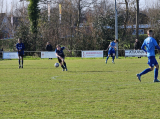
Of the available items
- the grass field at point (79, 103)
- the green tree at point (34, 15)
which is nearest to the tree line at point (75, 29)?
the green tree at point (34, 15)

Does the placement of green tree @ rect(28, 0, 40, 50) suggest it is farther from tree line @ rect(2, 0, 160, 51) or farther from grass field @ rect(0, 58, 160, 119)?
grass field @ rect(0, 58, 160, 119)

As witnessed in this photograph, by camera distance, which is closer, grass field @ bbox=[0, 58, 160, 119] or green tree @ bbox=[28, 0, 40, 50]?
grass field @ bbox=[0, 58, 160, 119]

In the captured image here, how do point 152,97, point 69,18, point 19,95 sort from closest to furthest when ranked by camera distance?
point 152,97, point 19,95, point 69,18

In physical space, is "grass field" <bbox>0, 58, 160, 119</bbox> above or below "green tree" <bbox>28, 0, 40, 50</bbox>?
below

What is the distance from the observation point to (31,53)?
41.2m

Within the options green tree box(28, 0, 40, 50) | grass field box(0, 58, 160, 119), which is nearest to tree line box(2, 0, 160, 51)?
green tree box(28, 0, 40, 50)

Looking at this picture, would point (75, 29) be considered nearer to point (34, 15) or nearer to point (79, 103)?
point (34, 15)

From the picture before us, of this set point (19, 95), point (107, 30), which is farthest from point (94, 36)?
point (19, 95)

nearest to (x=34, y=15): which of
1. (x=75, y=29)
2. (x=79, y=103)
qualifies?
(x=75, y=29)

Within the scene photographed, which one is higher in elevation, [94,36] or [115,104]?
[94,36]

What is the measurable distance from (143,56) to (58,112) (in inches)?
1186

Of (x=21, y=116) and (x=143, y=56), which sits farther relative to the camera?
(x=143, y=56)

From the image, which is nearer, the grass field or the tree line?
the grass field

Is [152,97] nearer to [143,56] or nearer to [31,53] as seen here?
[143,56]
